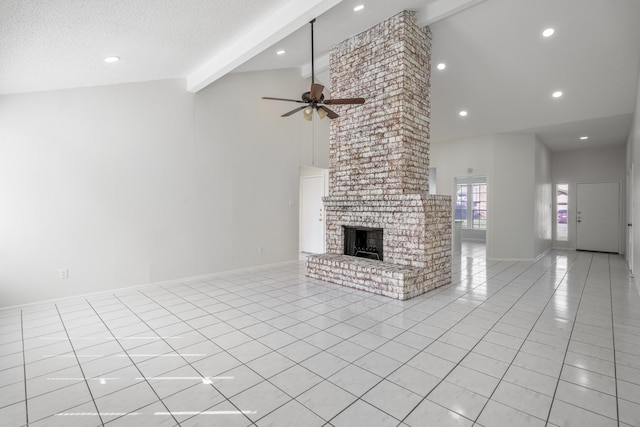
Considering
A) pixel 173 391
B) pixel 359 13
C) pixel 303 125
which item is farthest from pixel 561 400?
pixel 303 125

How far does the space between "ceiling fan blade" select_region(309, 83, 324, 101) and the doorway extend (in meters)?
4.06

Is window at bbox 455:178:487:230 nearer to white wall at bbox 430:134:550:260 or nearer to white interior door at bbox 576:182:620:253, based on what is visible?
white interior door at bbox 576:182:620:253

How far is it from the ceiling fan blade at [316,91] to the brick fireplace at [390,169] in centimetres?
137

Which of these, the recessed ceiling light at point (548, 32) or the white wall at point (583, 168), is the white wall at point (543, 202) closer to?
the white wall at point (583, 168)

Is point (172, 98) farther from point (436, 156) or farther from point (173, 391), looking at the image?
point (436, 156)

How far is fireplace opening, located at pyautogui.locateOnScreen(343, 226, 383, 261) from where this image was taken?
506 cm

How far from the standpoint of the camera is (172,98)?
4914mm

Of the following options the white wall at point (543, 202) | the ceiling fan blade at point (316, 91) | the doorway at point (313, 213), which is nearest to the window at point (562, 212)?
the white wall at point (543, 202)

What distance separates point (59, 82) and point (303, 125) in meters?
4.24

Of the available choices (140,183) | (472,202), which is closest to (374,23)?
(140,183)

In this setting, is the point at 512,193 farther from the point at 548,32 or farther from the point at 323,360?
the point at 323,360

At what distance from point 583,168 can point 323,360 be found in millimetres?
9855

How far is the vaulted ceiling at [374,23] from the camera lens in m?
2.60

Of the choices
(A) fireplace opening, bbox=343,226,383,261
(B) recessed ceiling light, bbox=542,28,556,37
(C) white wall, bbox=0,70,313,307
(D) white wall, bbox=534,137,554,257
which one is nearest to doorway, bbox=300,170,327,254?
(C) white wall, bbox=0,70,313,307
